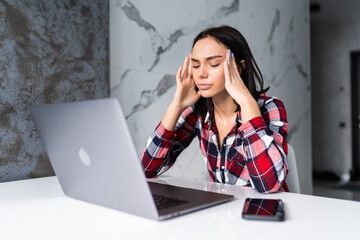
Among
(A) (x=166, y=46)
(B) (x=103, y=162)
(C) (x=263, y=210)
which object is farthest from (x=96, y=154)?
(A) (x=166, y=46)

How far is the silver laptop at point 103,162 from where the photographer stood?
58cm

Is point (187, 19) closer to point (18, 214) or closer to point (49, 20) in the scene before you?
point (49, 20)

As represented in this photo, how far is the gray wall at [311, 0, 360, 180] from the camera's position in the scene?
4613mm

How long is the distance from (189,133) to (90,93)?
0.44 m

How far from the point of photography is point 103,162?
647mm

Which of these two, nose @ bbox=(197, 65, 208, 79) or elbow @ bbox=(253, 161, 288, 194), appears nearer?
elbow @ bbox=(253, 161, 288, 194)

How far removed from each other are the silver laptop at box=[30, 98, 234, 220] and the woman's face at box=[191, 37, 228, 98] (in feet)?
1.37

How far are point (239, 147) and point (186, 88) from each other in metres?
0.29

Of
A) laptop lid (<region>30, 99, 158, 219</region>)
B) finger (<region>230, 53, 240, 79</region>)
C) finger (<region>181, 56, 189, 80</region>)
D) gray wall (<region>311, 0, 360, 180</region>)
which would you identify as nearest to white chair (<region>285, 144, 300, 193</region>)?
finger (<region>230, 53, 240, 79</region>)

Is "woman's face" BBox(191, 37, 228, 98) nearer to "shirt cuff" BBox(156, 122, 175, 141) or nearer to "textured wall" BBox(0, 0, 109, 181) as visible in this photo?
"shirt cuff" BBox(156, 122, 175, 141)

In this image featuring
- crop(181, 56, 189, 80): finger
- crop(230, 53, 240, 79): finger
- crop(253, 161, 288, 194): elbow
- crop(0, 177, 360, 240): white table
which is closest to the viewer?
crop(0, 177, 360, 240): white table

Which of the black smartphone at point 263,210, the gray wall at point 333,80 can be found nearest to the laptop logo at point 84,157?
the black smartphone at point 263,210

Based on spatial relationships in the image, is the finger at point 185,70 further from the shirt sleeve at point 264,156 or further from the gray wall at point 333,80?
the gray wall at point 333,80

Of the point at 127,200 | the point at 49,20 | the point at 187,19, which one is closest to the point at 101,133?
the point at 127,200
